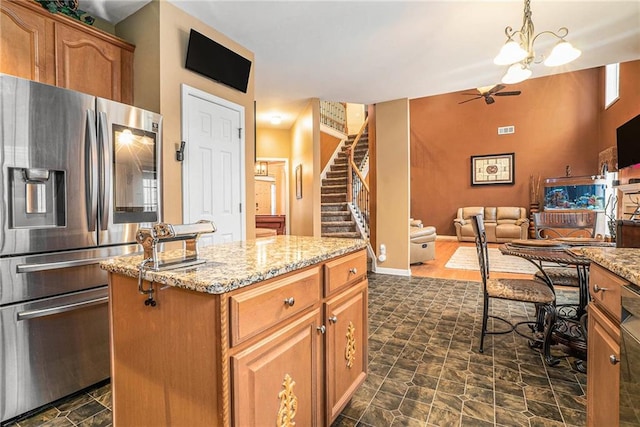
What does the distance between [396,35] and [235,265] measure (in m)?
2.72

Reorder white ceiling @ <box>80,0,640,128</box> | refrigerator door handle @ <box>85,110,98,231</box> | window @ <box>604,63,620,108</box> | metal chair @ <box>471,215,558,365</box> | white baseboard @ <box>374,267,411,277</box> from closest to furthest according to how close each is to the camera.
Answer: refrigerator door handle @ <box>85,110,98,231</box>
metal chair @ <box>471,215,558,365</box>
white ceiling @ <box>80,0,640,128</box>
white baseboard @ <box>374,267,411,277</box>
window @ <box>604,63,620,108</box>

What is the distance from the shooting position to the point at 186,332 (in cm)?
97

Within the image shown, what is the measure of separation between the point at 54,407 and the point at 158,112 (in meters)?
1.98

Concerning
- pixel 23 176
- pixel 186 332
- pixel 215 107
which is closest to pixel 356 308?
pixel 186 332

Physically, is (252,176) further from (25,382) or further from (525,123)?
(525,123)

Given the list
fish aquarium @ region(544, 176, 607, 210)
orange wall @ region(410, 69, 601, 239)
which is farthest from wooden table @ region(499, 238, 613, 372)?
orange wall @ region(410, 69, 601, 239)

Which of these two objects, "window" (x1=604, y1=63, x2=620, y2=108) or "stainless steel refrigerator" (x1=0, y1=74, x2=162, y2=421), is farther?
"window" (x1=604, y1=63, x2=620, y2=108)

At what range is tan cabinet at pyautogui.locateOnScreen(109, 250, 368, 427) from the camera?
3.00 ft

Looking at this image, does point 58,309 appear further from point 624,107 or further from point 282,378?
point 624,107

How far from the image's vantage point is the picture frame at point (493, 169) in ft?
29.1

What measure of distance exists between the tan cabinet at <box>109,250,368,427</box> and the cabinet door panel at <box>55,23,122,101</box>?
1.73 meters

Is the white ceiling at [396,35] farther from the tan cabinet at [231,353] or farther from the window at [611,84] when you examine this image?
the window at [611,84]

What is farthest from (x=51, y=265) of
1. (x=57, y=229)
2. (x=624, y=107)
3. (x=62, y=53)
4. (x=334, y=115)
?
(x=624, y=107)

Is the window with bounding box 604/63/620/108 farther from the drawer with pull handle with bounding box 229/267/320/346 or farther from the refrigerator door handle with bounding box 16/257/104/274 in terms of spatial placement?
the refrigerator door handle with bounding box 16/257/104/274
